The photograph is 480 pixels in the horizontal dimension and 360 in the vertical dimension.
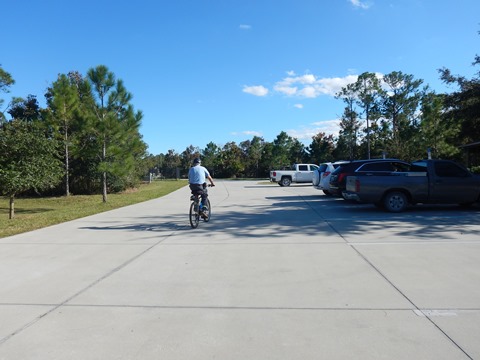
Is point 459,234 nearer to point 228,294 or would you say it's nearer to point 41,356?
point 228,294

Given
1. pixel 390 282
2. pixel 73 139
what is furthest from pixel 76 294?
pixel 73 139

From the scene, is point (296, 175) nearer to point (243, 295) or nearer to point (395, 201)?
point (395, 201)

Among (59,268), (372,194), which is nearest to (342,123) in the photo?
(372,194)

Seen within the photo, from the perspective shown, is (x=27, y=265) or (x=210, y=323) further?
(x=27, y=265)

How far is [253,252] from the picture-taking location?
744 centimetres

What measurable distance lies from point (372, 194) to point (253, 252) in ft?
22.1

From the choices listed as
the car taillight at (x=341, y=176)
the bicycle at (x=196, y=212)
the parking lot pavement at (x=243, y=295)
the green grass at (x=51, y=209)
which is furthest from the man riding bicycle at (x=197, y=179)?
the car taillight at (x=341, y=176)

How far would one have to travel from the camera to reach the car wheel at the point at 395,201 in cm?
1281

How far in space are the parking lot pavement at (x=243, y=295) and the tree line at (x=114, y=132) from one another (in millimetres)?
9000

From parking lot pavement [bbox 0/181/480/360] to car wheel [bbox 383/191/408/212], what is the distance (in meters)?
3.22

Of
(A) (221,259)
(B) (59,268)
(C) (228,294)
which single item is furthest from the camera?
(A) (221,259)

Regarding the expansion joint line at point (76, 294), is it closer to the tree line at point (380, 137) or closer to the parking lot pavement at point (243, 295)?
the parking lot pavement at point (243, 295)

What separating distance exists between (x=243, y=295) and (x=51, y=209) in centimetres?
2013

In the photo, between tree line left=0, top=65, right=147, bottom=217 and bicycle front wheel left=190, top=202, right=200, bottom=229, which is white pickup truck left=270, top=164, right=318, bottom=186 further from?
bicycle front wheel left=190, top=202, right=200, bottom=229
